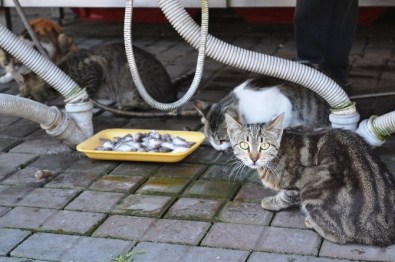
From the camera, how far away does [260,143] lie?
3.32 metres

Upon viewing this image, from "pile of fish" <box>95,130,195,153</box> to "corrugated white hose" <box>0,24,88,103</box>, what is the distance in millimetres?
319

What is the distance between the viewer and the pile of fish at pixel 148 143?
155 inches

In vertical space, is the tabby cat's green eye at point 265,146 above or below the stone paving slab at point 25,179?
above

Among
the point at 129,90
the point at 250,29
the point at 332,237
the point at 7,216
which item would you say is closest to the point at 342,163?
the point at 332,237

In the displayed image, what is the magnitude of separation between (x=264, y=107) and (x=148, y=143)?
0.68 meters

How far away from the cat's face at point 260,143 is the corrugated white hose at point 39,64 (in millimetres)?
1169

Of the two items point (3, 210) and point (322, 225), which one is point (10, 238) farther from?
point (322, 225)

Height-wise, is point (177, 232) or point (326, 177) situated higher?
point (326, 177)

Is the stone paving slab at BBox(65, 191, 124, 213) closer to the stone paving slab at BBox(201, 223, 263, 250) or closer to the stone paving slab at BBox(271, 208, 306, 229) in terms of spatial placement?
the stone paving slab at BBox(201, 223, 263, 250)

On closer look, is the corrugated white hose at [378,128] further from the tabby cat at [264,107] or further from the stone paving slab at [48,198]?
the stone paving slab at [48,198]

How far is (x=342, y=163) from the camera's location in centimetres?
308

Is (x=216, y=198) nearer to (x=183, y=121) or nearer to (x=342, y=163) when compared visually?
(x=342, y=163)

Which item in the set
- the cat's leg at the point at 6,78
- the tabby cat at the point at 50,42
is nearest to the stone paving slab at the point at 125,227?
the tabby cat at the point at 50,42

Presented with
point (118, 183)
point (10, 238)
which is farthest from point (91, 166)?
point (10, 238)
